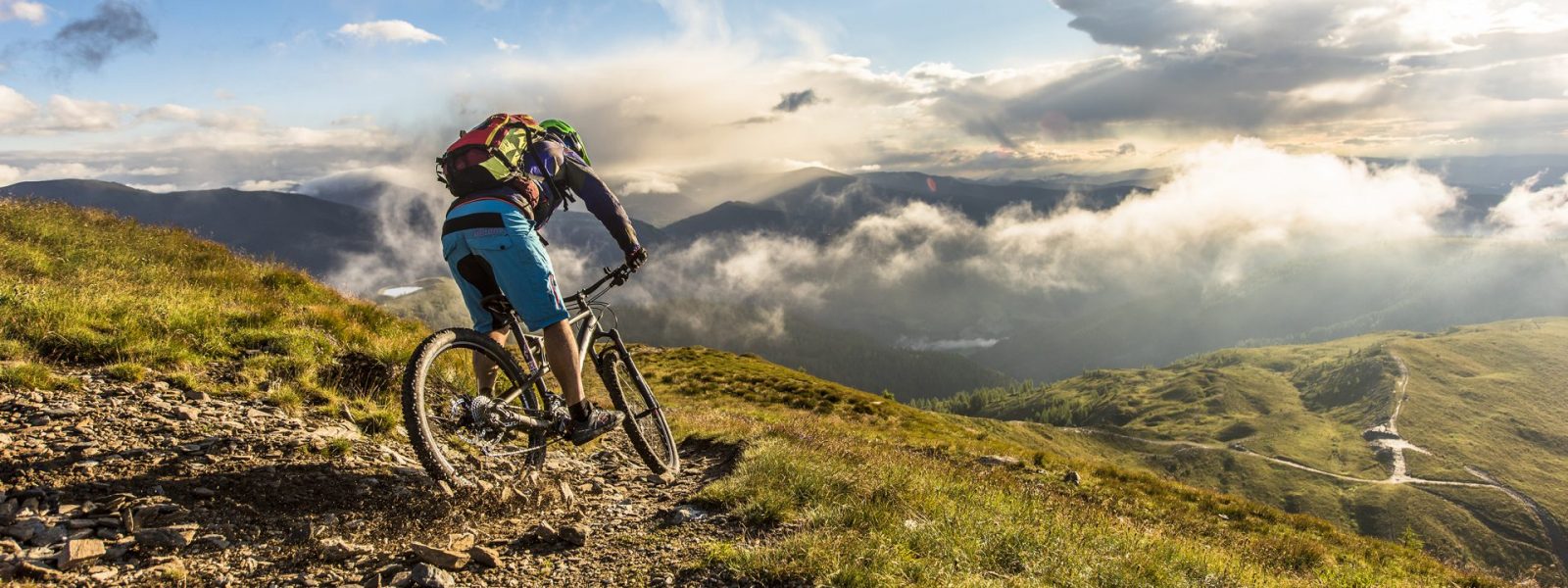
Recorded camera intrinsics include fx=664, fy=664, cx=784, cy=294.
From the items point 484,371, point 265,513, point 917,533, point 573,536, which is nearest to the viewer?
point 265,513

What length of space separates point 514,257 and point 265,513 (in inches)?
103

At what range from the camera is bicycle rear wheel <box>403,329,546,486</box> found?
17.4ft

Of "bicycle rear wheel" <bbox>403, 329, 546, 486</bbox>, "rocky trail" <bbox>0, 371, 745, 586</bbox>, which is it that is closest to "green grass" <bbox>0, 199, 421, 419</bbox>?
"rocky trail" <bbox>0, 371, 745, 586</bbox>

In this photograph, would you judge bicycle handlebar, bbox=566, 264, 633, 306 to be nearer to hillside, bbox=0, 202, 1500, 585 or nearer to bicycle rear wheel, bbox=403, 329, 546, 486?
bicycle rear wheel, bbox=403, 329, 546, 486

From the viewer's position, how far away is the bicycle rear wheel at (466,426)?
209 inches

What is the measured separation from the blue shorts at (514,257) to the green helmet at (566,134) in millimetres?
1371

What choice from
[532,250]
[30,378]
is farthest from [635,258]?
[30,378]

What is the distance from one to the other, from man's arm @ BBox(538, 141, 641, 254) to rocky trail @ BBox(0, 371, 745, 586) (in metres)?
2.54

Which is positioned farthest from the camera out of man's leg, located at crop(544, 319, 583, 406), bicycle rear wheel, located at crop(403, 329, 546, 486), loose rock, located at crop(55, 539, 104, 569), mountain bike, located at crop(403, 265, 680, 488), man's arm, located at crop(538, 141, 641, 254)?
man's arm, located at crop(538, 141, 641, 254)

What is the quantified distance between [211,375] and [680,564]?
5936 mm

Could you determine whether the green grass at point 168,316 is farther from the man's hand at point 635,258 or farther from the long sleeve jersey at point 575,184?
the man's hand at point 635,258

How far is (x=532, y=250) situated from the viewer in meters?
5.82

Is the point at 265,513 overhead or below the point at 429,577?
overhead

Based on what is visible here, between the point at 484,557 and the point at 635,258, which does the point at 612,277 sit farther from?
the point at 484,557
